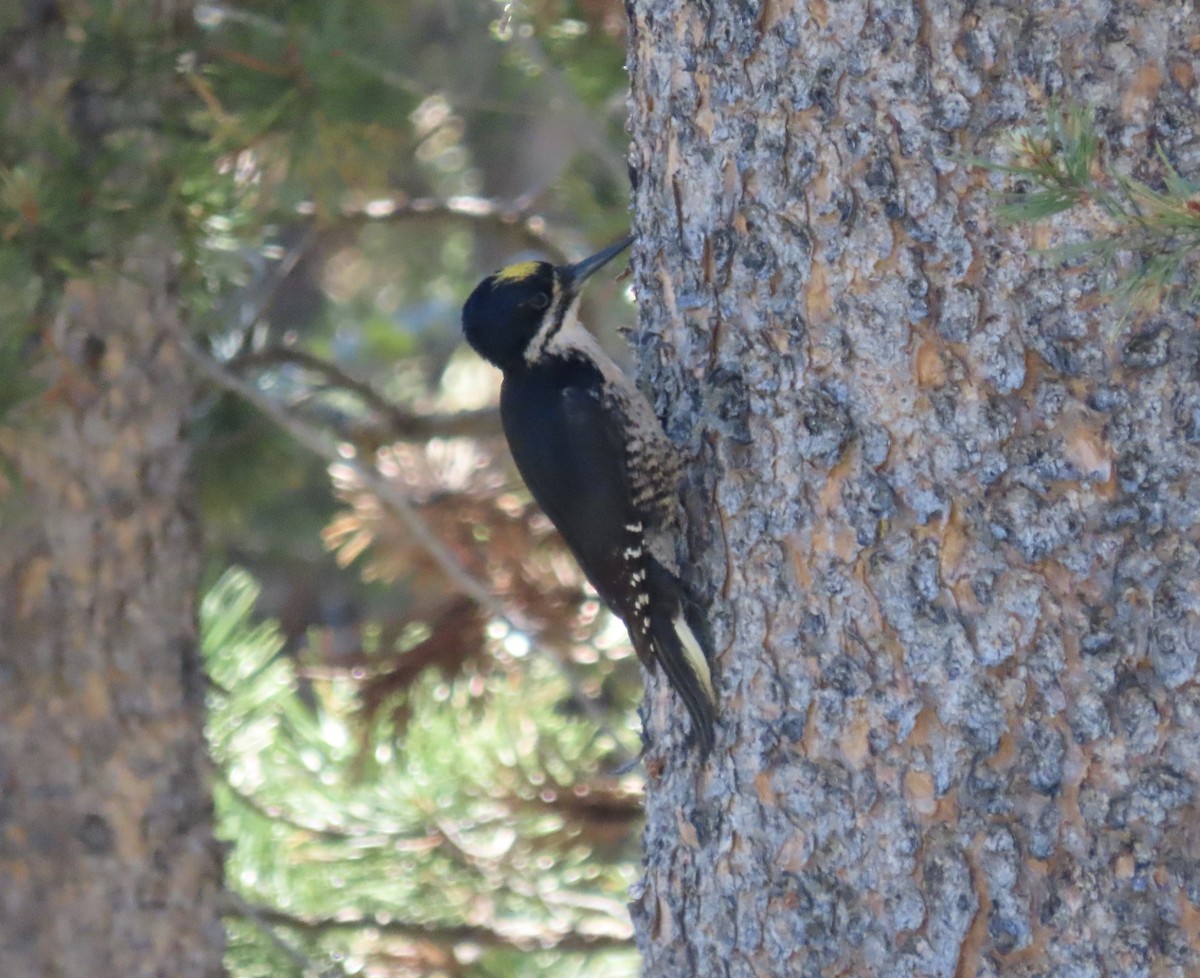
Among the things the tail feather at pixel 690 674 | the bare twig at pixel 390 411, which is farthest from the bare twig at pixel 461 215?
the tail feather at pixel 690 674

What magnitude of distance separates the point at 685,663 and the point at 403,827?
2.31 m

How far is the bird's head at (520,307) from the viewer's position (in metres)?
3.55

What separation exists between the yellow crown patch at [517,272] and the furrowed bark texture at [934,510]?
3.16 feet

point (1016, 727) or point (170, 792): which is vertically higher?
point (1016, 727)

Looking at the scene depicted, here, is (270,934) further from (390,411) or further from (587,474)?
(587,474)

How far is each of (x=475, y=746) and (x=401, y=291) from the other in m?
8.15

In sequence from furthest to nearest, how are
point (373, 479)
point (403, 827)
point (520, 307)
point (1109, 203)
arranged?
point (403, 827)
point (373, 479)
point (520, 307)
point (1109, 203)

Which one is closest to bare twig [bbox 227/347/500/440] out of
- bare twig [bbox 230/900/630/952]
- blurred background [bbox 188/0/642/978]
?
blurred background [bbox 188/0/642/978]

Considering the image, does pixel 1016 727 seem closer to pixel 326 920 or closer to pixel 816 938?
pixel 816 938

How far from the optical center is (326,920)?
461 centimetres

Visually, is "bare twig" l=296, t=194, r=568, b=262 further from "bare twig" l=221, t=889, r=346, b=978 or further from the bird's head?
"bare twig" l=221, t=889, r=346, b=978

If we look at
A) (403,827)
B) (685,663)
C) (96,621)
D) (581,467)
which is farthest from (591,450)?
(403,827)

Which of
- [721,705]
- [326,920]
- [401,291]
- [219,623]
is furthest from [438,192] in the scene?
[721,705]

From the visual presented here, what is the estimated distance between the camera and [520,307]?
3.55 meters
